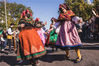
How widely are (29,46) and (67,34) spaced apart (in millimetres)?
1375

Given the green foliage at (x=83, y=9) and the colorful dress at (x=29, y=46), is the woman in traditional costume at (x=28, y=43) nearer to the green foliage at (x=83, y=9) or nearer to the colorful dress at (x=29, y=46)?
the colorful dress at (x=29, y=46)

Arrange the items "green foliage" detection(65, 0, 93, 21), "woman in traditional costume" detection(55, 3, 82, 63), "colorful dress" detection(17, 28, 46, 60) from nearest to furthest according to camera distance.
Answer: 1. "colorful dress" detection(17, 28, 46, 60)
2. "woman in traditional costume" detection(55, 3, 82, 63)
3. "green foliage" detection(65, 0, 93, 21)

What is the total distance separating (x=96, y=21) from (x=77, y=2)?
21127mm

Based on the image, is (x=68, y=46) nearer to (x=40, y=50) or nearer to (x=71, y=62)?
(x=71, y=62)

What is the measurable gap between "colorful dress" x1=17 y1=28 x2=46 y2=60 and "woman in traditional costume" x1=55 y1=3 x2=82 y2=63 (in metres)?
0.81

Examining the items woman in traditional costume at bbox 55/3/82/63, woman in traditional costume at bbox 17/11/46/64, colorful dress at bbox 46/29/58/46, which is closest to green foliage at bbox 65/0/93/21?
colorful dress at bbox 46/29/58/46

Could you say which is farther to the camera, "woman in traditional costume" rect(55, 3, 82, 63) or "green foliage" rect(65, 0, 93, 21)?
"green foliage" rect(65, 0, 93, 21)

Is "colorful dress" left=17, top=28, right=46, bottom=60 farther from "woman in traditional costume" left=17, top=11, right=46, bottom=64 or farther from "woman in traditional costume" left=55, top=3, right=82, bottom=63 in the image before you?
"woman in traditional costume" left=55, top=3, right=82, bottom=63

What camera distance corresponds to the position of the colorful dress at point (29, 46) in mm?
3925

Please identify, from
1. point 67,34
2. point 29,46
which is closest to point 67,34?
point 67,34

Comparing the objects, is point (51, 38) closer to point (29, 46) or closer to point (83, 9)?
point (29, 46)

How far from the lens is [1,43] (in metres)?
8.32

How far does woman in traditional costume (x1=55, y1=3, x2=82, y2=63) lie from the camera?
424 centimetres

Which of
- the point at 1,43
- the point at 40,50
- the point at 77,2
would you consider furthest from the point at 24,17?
the point at 77,2
